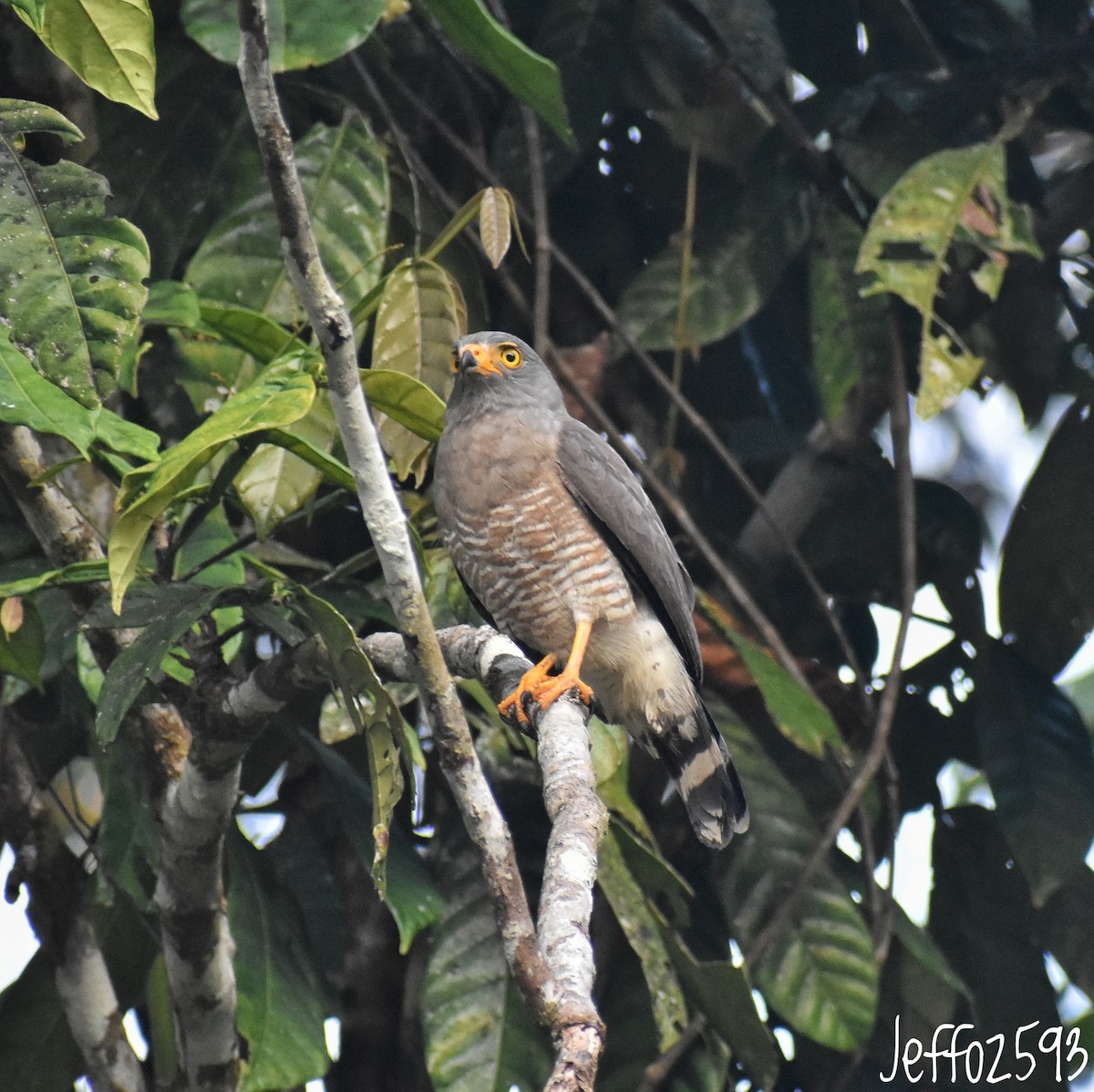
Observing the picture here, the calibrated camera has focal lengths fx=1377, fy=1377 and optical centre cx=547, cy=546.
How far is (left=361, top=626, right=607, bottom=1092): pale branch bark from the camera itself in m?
1.50

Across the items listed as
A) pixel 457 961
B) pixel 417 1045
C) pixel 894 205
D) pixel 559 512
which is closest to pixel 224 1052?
pixel 457 961

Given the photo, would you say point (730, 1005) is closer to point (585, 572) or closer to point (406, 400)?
point (585, 572)

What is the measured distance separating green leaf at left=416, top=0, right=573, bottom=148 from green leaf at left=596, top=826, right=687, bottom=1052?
1604mm

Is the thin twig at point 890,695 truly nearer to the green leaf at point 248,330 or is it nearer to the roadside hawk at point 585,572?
the roadside hawk at point 585,572

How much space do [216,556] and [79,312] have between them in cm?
52

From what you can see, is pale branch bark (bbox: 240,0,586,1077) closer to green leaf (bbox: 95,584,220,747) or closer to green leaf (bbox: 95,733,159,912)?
green leaf (bbox: 95,584,220,747)

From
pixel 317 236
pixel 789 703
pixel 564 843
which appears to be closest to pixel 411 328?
pixel 317 236

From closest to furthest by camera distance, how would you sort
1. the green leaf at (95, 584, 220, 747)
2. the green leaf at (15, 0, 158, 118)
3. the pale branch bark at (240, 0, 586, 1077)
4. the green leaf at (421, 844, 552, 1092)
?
the pale branch bark at (240, 0, 586, 1077) → the green leaf at (15, 0, 158, 118) → the green leaf at (95, 584, 220, 747) → the green leaf at (421, 844, 552, 1092)

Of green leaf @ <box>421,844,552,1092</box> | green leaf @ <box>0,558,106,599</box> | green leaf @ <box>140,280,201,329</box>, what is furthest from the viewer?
green leaf @ <box>421,844,552,1092</box>

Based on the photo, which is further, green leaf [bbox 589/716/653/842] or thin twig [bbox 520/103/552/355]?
thin twig [bbox 520/103/552/355]

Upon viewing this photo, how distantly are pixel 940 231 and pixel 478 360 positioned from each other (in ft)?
4.15

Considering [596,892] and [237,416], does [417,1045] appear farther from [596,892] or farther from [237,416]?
[237,416]

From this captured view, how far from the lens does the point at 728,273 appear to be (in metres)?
4.16

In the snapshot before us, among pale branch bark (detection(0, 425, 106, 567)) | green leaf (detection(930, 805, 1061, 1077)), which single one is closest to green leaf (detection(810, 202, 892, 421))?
green leaf (detection(930, 805, 1061, 1077))
